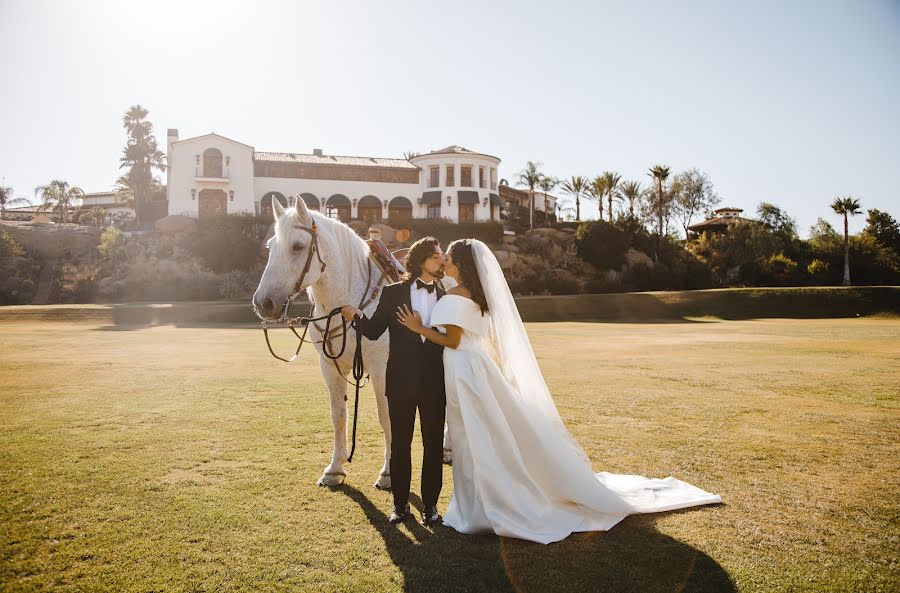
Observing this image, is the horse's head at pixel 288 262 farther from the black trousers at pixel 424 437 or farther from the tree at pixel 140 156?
the tree at pixel 140 156

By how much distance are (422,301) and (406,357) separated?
54 centimetres

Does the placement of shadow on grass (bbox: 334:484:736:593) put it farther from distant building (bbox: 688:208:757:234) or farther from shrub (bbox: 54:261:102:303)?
distant building (bbox: 688:208:757:234)

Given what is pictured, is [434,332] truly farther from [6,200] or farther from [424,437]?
[6,200]

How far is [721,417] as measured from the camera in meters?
9.32

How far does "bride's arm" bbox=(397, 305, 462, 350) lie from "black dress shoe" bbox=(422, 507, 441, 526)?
1.52 meters

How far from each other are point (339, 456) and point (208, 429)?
131 inches

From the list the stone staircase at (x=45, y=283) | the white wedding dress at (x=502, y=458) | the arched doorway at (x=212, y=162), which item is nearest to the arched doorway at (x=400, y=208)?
the arched doorway at (x=212, y=162)

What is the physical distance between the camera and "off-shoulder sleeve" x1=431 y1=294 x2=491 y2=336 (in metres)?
5.07

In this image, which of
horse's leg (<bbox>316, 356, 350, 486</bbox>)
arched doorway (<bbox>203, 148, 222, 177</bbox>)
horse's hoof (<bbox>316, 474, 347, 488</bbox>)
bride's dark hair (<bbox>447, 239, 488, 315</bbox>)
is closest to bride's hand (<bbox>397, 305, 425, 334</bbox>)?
bride's dark hair (<bbox>447, 239, 488, 315</bbox>)

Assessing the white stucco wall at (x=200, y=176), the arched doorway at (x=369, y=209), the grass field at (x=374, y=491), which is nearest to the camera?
the grass field at (x=374, y=491)

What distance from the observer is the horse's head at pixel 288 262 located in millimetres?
5285

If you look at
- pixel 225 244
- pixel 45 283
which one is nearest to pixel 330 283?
pixel 225 244

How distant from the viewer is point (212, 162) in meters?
55.3

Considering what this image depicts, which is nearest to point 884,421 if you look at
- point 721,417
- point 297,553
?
point 721,417
